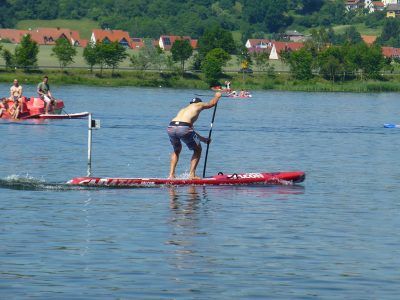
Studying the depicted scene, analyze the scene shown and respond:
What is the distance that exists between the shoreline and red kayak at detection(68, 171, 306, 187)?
101885 mm

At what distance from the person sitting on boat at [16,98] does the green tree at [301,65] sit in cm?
10142

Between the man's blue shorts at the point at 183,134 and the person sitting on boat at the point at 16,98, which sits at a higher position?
the man's blue shorts at the point at 183,134

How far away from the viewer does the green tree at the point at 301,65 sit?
15562 centimetres

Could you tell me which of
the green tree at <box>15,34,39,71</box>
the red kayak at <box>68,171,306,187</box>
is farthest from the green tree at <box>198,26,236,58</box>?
the red kayak at <box>68,171,306,187</box>

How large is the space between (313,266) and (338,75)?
5641 inches

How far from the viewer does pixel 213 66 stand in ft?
486

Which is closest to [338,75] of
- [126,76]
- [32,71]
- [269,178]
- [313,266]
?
[126,76]

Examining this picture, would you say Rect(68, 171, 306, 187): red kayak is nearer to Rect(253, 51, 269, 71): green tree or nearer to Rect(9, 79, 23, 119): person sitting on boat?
Rect(9, 79, 23, 119): person sitting on boat

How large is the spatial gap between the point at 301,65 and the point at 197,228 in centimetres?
13374

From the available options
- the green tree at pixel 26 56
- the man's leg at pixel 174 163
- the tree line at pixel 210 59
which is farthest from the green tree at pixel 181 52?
the man's leg at pixel 174 163

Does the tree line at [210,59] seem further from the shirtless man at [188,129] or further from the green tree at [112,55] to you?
the shirtless man at [188,129]

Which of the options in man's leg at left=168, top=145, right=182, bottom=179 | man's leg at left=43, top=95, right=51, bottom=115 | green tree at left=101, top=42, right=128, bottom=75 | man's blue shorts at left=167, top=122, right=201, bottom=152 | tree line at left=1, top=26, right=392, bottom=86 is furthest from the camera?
green tree at left=101, top=42, right=128, bottom=75

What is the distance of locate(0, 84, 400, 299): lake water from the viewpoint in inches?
731

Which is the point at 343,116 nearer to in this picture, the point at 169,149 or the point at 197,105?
the point at 169,149
